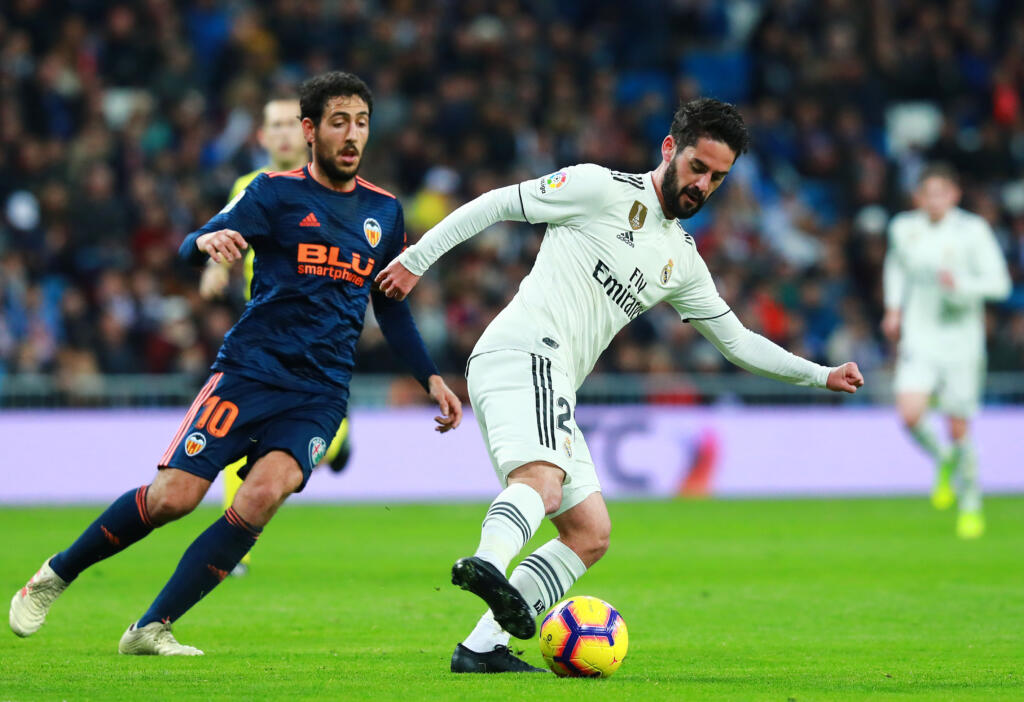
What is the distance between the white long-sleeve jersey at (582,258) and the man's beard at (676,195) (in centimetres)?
A: 9

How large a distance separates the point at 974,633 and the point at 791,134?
16.3 m

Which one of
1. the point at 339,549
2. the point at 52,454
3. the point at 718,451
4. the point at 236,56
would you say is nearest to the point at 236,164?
the point at 236,56

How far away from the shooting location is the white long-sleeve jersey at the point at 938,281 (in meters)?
13.4

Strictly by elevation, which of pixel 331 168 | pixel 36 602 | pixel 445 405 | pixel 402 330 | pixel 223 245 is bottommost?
pixel 36 602

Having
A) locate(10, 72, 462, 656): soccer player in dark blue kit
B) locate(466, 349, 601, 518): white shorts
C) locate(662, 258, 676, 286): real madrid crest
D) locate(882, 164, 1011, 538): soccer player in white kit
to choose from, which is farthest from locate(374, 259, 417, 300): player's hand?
locate(882, 164, 1011, 538): soccer player in white kit

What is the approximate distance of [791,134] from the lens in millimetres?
22891

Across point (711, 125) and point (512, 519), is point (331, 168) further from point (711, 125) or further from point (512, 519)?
point (512, 519)

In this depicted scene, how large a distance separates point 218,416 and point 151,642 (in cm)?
97

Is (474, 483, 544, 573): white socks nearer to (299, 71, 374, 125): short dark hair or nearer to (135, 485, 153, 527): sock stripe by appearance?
(135, 485, 153, 527): sock stripe

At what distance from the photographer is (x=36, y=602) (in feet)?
21.2

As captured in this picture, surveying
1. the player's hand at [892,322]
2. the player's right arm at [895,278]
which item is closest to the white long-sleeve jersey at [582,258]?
the player's hand at [892,322]

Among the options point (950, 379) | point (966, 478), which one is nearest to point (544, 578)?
point (966, 478)

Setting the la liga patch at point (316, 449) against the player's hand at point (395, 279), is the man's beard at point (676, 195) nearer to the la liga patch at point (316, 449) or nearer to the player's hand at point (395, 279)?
the player's hand at point (395, 279)

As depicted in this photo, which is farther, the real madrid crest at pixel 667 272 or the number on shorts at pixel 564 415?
the real madrid crest at pixel 667 272
